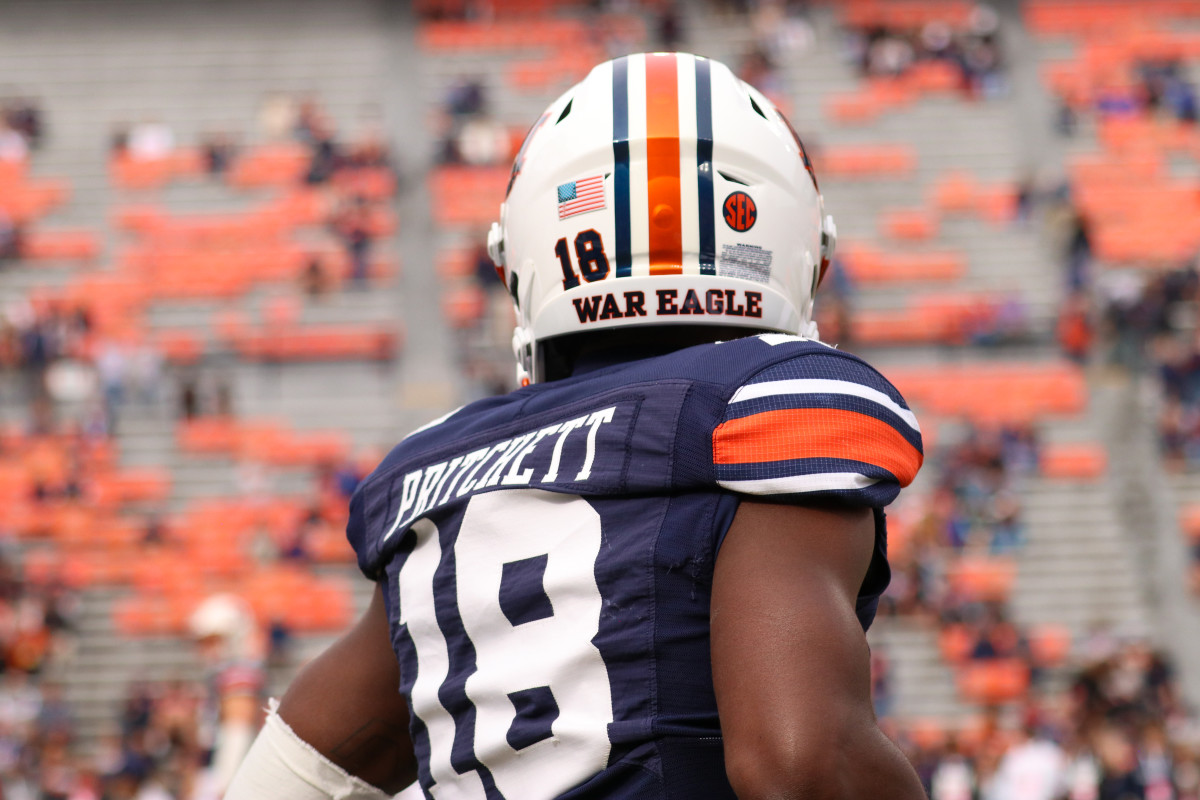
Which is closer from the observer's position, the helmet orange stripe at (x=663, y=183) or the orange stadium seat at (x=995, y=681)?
the helmet orange stripe at (x=663, y=183)

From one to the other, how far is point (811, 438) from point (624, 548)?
0.67 feet

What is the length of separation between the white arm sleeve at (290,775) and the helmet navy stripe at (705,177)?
0.77 meters

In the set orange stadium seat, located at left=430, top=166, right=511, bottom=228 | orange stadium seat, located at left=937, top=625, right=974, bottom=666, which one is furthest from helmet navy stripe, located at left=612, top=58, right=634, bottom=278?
orange stadium seat, located at left=430, top=166, right=511, bottom=228

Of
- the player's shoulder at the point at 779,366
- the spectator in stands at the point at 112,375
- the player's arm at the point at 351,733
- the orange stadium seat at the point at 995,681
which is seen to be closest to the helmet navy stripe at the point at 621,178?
the player's shoulder at the point at 779,366

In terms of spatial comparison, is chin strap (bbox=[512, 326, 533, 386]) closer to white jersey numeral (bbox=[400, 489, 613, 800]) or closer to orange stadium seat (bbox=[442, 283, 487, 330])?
Result: white jersey numeral (bbox=[400, 489, 613, 800])

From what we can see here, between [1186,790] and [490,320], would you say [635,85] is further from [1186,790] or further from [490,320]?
[490,320]

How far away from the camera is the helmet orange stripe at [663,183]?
1596 mm

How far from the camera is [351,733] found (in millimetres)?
1776

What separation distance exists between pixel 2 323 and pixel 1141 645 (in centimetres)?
1321

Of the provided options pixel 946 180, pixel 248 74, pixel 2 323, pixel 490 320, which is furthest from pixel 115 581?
pixel 946 180

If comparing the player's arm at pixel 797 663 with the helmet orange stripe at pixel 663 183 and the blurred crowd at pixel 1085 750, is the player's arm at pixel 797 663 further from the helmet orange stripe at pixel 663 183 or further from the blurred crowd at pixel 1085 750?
the blurred crowd at pixel 1085 750

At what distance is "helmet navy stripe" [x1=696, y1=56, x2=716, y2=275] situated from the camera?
160 centimetres

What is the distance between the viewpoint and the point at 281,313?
18.2 meters

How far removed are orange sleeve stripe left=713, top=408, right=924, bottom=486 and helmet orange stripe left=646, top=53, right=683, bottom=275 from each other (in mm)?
353
